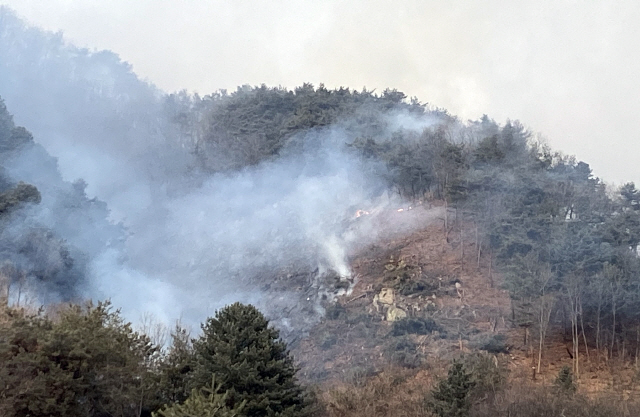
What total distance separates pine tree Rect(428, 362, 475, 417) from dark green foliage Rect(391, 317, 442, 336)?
1066 centimetres

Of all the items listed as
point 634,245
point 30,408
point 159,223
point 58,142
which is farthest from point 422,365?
point 58,142

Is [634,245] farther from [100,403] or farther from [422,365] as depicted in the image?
[100,403]

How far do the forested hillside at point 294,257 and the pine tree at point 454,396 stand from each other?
0.21 ft

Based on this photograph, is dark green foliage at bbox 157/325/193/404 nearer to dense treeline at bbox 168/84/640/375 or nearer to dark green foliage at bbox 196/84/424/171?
dense treeline at bbox 168/84/640/375

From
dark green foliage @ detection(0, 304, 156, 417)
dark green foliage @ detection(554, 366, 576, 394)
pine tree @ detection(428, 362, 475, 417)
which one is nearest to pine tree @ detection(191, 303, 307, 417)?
dark green foliage @ detection(0, 304, 156, 417)

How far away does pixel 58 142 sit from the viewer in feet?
154

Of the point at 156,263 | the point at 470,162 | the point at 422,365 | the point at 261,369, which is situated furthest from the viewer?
the point at 156,263

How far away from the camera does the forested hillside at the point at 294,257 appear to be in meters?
14.6

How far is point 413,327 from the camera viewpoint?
2812cm

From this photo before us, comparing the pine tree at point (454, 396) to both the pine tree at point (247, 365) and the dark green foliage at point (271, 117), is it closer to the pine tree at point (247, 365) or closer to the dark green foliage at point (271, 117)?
the pine tree at point (247, 365)

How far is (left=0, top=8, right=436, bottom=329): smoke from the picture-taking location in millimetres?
34562

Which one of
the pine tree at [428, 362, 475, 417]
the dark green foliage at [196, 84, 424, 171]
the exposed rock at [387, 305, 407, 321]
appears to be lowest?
the pine tree at [428, 362, 475, 417]

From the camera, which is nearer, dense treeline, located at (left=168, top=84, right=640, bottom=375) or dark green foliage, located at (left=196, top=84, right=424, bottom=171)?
dense treeline, located at (left=168, top=84, right=640, bottom=375)

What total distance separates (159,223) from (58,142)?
10209mm
